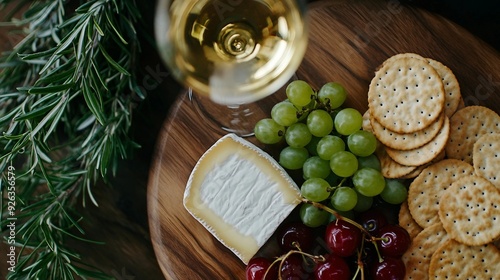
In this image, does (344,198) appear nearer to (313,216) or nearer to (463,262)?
(313,216)

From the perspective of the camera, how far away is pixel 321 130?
0.93 m

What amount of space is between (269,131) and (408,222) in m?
0.29

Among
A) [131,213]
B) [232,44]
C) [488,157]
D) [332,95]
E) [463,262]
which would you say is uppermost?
[232,44]

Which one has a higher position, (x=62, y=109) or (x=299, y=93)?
(x=62, y=109)

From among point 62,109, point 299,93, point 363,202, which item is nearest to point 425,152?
point 363,202

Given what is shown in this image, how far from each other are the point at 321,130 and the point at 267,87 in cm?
12

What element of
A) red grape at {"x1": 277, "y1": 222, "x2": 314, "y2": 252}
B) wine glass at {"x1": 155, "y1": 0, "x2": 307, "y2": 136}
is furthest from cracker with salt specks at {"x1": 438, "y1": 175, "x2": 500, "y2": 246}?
wine glass at {"x1": 155, "y1": 0, "x2": 307, "y2": 136}

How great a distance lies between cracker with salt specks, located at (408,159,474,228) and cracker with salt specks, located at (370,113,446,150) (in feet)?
0.17

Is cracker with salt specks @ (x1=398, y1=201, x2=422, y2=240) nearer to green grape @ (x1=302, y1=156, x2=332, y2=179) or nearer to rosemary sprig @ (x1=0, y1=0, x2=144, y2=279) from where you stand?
green grape @ (x1=302, y1=156, x2=332, y2=179)

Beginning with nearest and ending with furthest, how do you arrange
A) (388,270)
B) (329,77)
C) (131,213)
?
(388,270) → (329,77) → (131,213)

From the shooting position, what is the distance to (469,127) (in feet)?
3.14

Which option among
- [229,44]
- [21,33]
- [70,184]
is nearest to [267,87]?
[229,44]

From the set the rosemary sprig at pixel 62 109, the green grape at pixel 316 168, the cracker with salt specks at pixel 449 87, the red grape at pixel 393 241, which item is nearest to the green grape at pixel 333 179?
the green grape at pixel 316 168

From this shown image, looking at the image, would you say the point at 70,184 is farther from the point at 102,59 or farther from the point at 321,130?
the point at 321,130
